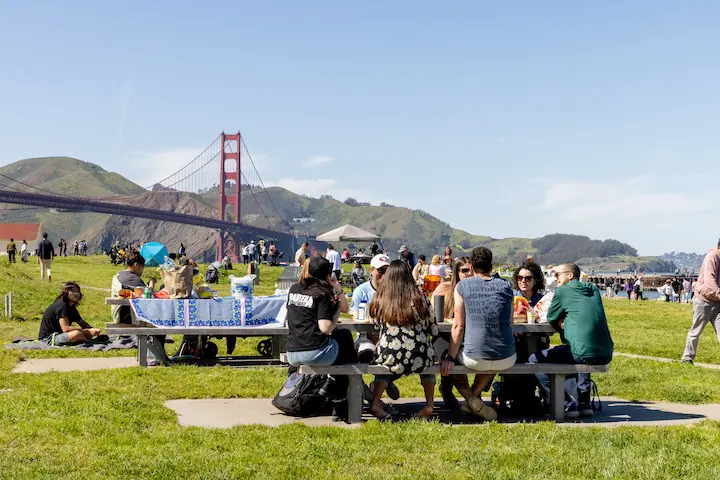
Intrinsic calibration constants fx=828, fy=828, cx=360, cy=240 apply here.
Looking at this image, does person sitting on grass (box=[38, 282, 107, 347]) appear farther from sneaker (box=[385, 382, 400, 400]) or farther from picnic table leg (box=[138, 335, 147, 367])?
sneaker (box=[385, 382, 400, 400])

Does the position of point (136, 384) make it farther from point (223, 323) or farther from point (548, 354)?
point (548, 354)

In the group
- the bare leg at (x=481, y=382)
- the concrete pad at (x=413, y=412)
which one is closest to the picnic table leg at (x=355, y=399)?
the concrete pad at (x=413, y=412)

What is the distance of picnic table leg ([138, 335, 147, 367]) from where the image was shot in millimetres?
9508

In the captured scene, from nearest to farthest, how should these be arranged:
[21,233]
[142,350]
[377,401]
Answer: [377,401] → [142,350] → [21,233]

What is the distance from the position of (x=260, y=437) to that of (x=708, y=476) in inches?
114

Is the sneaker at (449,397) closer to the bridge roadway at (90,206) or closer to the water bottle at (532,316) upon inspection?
the water bottle at (532,316)

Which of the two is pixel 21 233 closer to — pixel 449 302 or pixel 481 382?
Answer: pixel 449 302

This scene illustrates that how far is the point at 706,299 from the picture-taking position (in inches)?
413

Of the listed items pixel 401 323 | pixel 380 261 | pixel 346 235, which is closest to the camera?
pixel 401 323

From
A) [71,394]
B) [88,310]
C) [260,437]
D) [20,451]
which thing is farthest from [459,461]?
[88,310]

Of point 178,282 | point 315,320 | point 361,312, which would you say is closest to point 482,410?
point 315,320

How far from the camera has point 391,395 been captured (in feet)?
23.3

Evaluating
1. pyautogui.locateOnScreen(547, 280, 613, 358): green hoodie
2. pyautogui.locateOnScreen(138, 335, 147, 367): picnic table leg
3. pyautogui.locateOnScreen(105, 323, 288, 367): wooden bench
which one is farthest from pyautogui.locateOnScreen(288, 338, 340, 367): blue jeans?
pyautogui.locateOnScreen(138, 335, 147, 367): picnic table leg

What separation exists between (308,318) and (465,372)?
1318 millimetres
